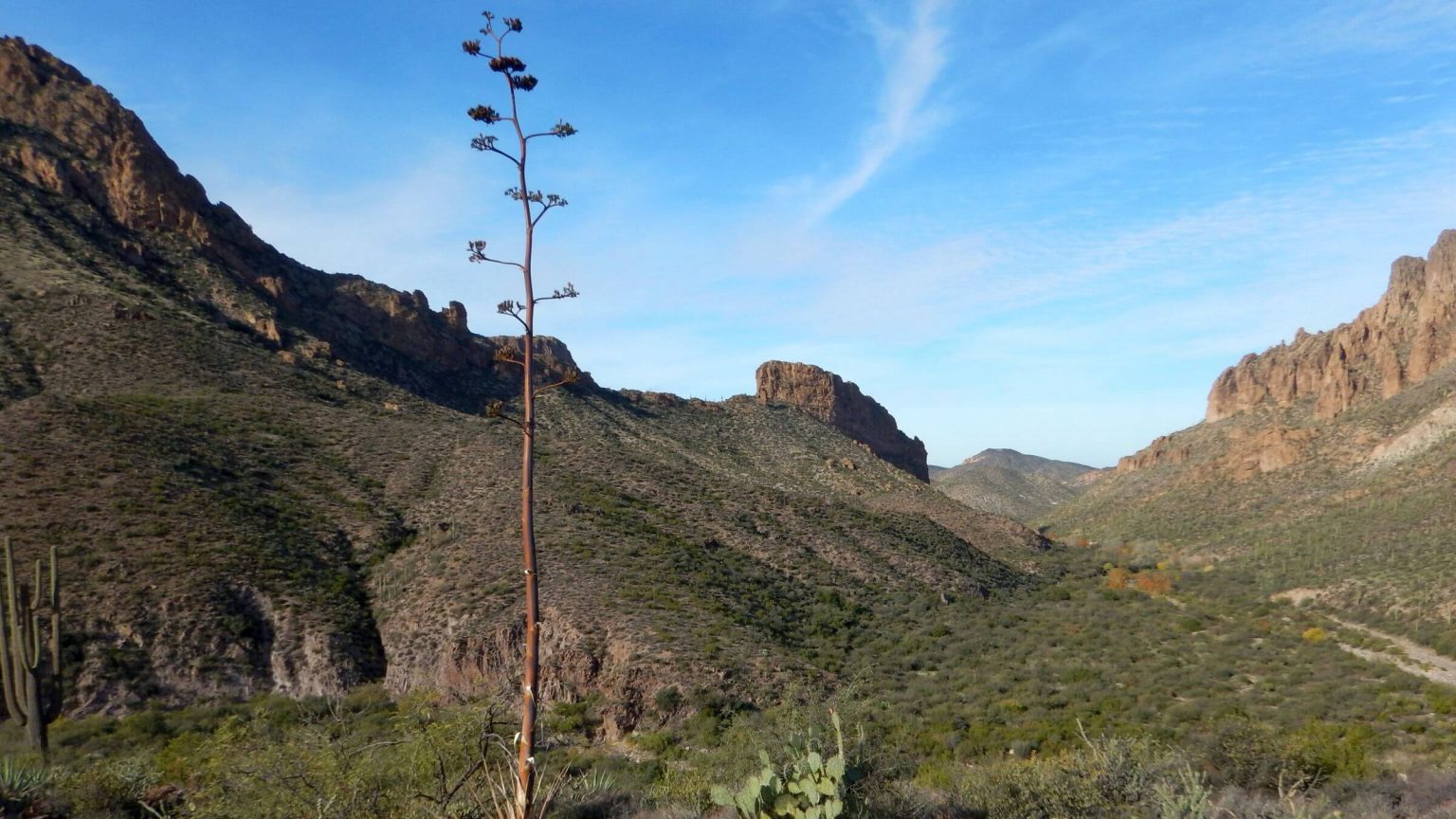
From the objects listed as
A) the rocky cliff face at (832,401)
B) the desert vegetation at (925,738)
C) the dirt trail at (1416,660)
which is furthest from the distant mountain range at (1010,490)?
the desert vegetation at (925,738)

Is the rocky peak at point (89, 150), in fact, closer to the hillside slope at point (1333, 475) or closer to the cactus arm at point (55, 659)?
the cactus arm at point (55, 659)

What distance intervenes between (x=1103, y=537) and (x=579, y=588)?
56.7 m

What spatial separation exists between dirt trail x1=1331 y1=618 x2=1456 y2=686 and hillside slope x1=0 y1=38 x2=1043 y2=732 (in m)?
13.7

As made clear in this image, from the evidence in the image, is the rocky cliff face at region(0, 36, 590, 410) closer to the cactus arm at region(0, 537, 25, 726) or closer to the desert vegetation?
the desert vegetation

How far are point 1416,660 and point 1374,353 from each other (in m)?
64.1

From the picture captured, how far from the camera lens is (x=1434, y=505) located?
136 feet

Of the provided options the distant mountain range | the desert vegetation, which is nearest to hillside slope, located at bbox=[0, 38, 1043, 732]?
the desert vegetation

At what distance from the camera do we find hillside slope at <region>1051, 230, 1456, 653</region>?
3759cm

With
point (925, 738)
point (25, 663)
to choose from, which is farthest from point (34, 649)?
point (925, 738)

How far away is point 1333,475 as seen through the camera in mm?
56000

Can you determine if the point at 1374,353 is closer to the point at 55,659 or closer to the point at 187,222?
the point at 55,659

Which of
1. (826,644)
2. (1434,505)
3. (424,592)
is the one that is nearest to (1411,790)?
(826,644)

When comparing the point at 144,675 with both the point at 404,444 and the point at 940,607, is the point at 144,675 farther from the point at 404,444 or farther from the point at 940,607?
the point at 940,607

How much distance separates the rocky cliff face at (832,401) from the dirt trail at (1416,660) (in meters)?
63.6
